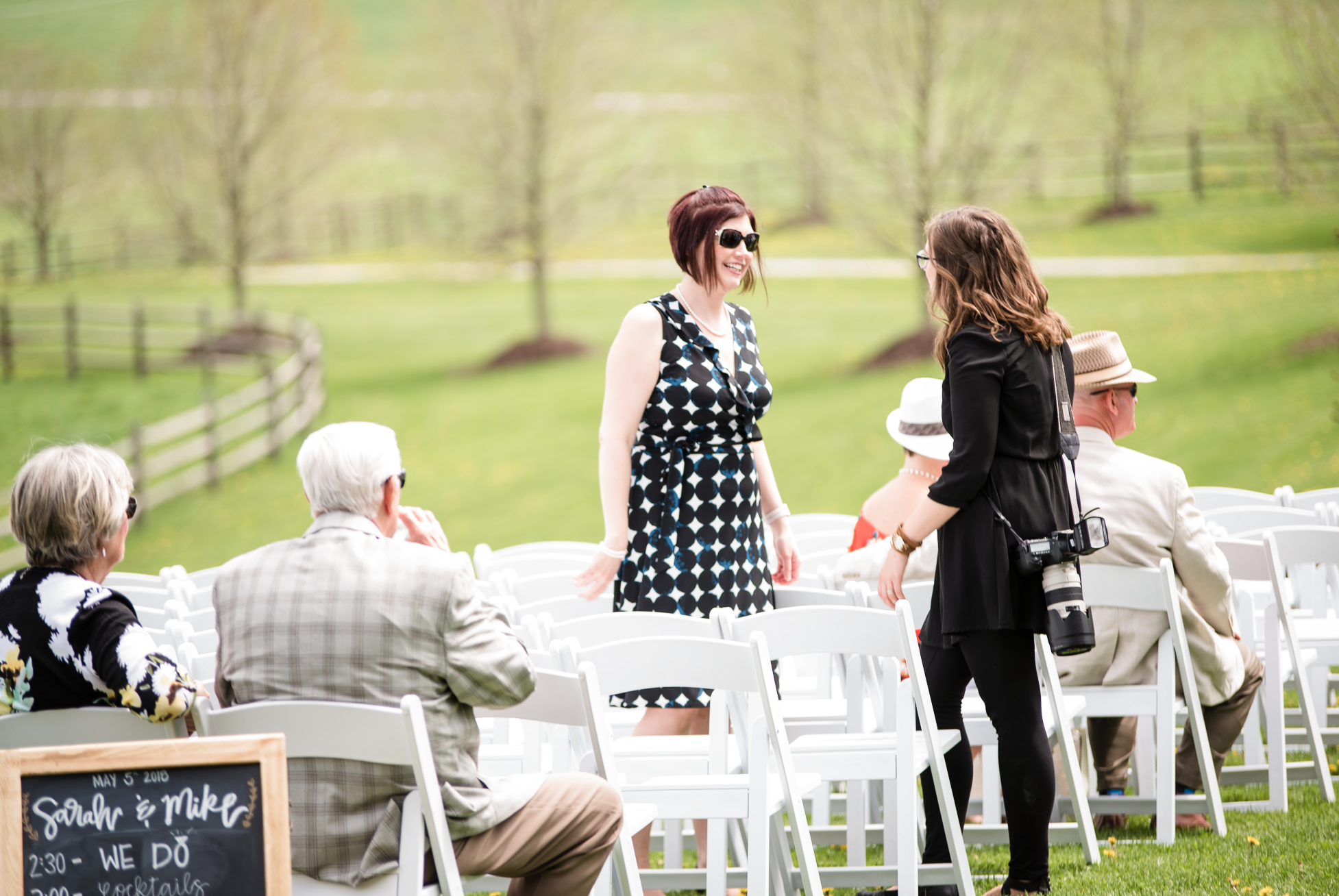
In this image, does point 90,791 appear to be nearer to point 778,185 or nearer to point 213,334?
point 213,334

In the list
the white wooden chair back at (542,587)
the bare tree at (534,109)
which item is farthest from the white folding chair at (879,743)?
the bare tree at (534,109)

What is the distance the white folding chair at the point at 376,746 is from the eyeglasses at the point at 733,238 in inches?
78.5

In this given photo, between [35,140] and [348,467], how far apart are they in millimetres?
24403

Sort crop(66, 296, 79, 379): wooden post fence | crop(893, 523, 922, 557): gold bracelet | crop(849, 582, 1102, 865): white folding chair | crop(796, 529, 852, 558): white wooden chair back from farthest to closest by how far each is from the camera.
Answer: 1. crop(66, 296, 79, 379): wooden post fence
2. crop(796, 529, 852, 558): white wooden chair back
3. crop(849, 582, 1102, 865): white folding chair
4. crop(893, 523, 922, 557): gold bracelet

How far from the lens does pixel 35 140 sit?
24500mm

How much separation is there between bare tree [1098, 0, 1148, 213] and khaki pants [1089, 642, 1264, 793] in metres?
20.9

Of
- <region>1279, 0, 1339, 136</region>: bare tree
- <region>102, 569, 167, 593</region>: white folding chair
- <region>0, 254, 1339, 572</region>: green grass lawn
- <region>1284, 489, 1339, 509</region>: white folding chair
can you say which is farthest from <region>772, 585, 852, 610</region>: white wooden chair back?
<region>0, 254, 1339, 572</region>: green grass lawn

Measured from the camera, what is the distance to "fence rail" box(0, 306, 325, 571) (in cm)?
1741

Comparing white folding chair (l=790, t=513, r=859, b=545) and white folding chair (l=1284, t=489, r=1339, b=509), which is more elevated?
white folding chair (l=790, t=513, r=859, b=545)

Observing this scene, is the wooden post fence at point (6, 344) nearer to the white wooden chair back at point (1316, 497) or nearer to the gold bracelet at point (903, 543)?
the white wooden chair back at point (1316, 497)

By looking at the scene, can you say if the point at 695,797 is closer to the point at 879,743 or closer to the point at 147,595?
the point at 879,743

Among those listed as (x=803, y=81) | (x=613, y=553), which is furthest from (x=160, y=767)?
(x=803, y=81)

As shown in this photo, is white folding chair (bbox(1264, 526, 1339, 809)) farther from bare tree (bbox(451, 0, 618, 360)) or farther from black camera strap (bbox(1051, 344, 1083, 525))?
bare tree (bbox(451, 0, 618, 360))

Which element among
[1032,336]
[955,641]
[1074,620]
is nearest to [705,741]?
[955,641]
